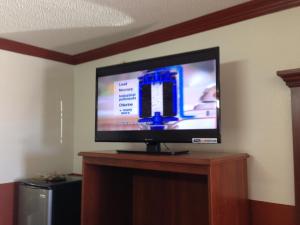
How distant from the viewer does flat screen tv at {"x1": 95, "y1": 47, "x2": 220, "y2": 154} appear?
1777mm

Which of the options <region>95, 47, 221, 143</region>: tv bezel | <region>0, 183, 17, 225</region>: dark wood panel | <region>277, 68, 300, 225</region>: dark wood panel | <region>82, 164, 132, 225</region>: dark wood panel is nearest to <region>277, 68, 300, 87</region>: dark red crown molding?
<region>277, 68, 300, 225</region>: dark wood panel

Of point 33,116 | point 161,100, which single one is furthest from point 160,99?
point 33,116

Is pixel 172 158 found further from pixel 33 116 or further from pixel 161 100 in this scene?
pixel 33 116

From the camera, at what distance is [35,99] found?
2822 mm

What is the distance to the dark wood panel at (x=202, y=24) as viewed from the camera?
1883 millimetres

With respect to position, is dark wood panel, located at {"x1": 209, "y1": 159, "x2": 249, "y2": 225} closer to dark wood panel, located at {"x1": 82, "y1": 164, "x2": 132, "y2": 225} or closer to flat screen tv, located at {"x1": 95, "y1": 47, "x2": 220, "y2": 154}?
flat screen tv, located at {"x1": 95, "y1": 47, "x2": 220, "y2": 154}

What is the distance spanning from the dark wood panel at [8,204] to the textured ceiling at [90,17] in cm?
128

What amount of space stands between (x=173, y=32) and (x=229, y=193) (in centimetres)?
130

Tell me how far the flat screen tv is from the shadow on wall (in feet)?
2.80

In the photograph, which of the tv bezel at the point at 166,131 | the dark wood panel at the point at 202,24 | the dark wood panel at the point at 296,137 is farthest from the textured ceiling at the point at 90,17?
the dark wood panel at the point at 296,137

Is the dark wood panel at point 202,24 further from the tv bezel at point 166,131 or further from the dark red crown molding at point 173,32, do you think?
the tv bezel at point 166,131

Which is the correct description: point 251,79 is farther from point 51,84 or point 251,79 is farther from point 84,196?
point 51,84

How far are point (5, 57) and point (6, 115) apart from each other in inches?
20.0

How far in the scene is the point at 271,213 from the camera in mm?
1817
